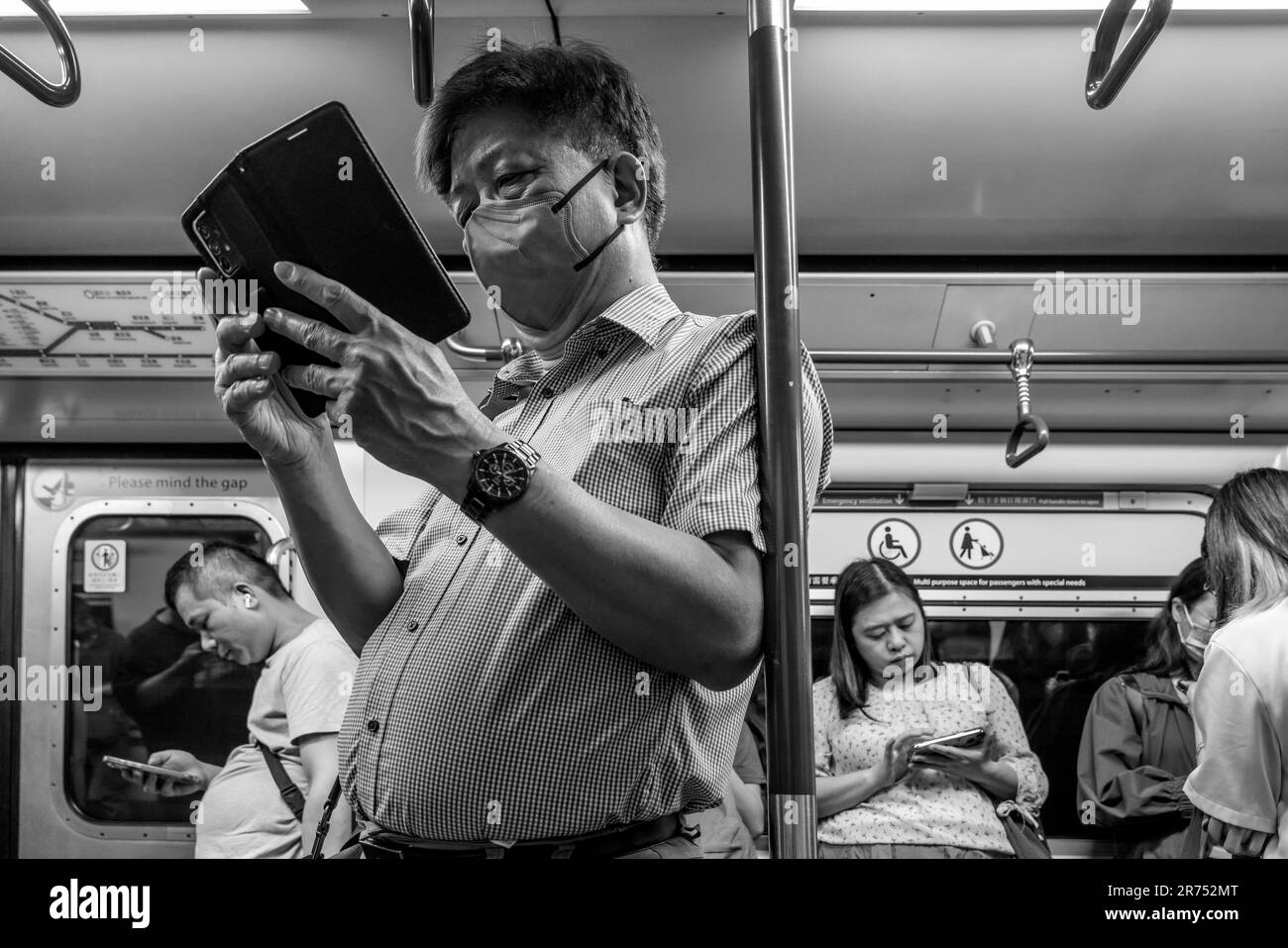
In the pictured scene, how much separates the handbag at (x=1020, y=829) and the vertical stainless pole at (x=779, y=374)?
2927 millimetres

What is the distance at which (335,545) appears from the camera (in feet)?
4.52

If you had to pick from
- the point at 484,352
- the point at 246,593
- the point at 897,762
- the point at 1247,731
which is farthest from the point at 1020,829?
the point at 246,593

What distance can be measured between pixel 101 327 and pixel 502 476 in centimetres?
390

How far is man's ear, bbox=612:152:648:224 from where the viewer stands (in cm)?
143

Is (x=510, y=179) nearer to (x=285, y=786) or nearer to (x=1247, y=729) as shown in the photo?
(x=1247, y=729)

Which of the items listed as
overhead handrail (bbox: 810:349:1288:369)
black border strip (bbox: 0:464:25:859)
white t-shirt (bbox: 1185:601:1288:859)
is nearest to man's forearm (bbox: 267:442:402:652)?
white t-shirt (bbox: 1185:601:1288:859)

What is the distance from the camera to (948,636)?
16.4 ft

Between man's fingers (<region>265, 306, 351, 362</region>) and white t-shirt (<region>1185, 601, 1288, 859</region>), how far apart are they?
198 cm

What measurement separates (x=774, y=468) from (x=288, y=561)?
14.4ft

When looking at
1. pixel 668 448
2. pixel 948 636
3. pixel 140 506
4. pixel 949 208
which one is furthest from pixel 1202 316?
pixel 140 506

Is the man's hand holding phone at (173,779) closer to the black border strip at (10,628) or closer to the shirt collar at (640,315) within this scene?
the black border strip at (10,628)

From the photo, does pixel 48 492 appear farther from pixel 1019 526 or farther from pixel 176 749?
pixel 1019 526

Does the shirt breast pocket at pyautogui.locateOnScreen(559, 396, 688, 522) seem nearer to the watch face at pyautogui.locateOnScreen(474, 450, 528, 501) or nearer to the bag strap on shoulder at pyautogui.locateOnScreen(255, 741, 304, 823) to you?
the watch face at pyautogui.locateOnScreen(474, 450, 528, 501)

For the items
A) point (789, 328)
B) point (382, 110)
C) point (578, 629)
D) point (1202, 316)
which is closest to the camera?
point (789, 328)
